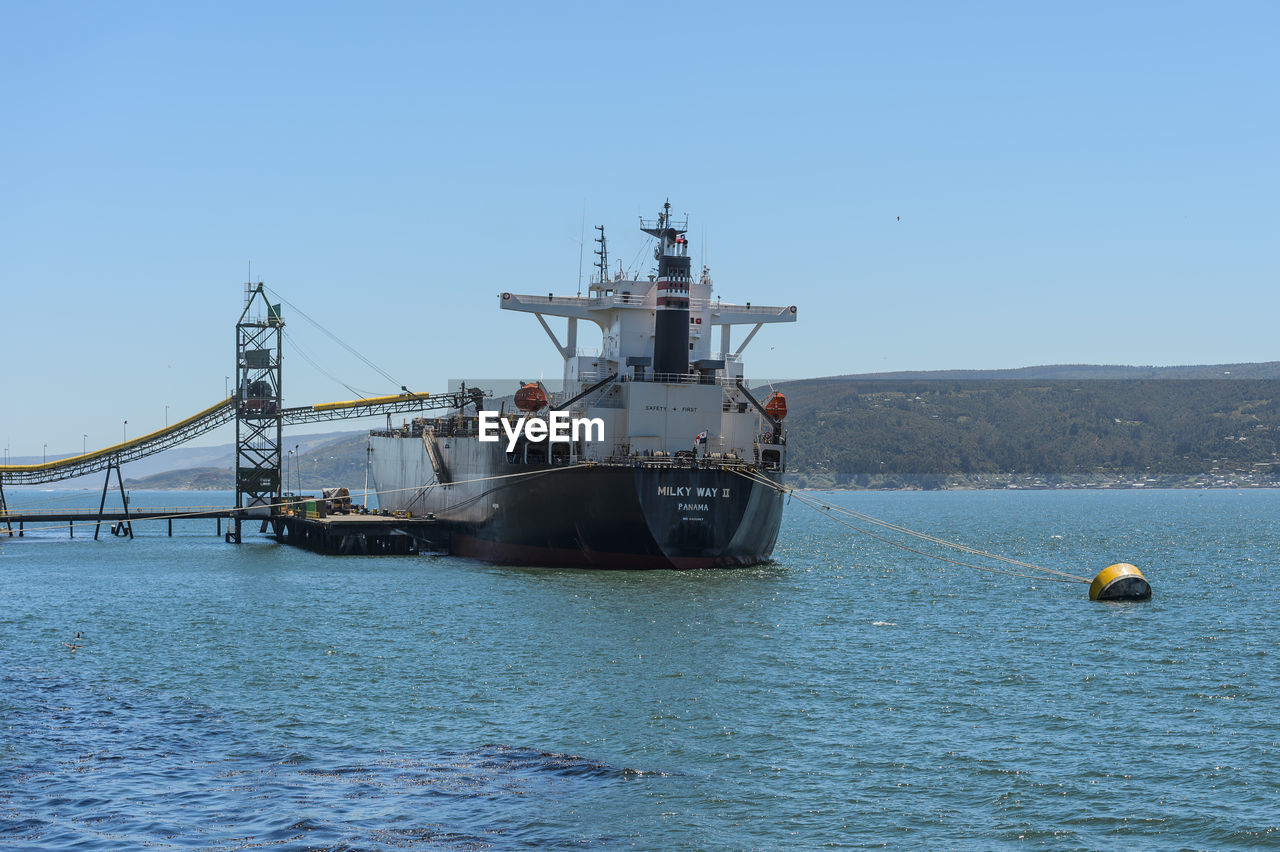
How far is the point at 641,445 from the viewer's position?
4716cm

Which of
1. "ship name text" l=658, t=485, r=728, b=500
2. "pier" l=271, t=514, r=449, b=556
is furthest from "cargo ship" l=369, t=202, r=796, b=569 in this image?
"pier" l=271, t=514, r=449, b=556

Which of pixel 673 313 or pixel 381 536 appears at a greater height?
pixel 673 313

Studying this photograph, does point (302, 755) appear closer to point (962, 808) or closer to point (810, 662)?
point (962, 808)

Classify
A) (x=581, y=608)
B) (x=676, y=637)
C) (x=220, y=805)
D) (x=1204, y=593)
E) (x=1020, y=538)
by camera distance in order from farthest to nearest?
(x=1020, y=538) < (x=1204, y=593) < (x=581, y=608) < (x=676, y=637) < (x=220, y=805)

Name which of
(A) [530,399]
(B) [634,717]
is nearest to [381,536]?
(A) [530,399]

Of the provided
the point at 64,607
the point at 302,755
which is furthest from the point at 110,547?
the point at 302,755

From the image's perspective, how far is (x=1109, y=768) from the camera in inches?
815

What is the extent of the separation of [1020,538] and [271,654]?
67.4 meters

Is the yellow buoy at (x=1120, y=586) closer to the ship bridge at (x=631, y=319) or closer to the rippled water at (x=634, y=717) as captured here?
the rippled water at (x=634, y=717)

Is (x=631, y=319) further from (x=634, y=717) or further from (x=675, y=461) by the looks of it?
(x=634, y=717)

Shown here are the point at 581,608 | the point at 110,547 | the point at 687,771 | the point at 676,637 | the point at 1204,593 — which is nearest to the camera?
the point at 687,771

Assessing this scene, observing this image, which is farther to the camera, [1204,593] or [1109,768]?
[1204,593]

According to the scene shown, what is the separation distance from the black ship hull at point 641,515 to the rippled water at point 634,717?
3.33 ft

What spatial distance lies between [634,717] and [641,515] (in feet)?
66.0
